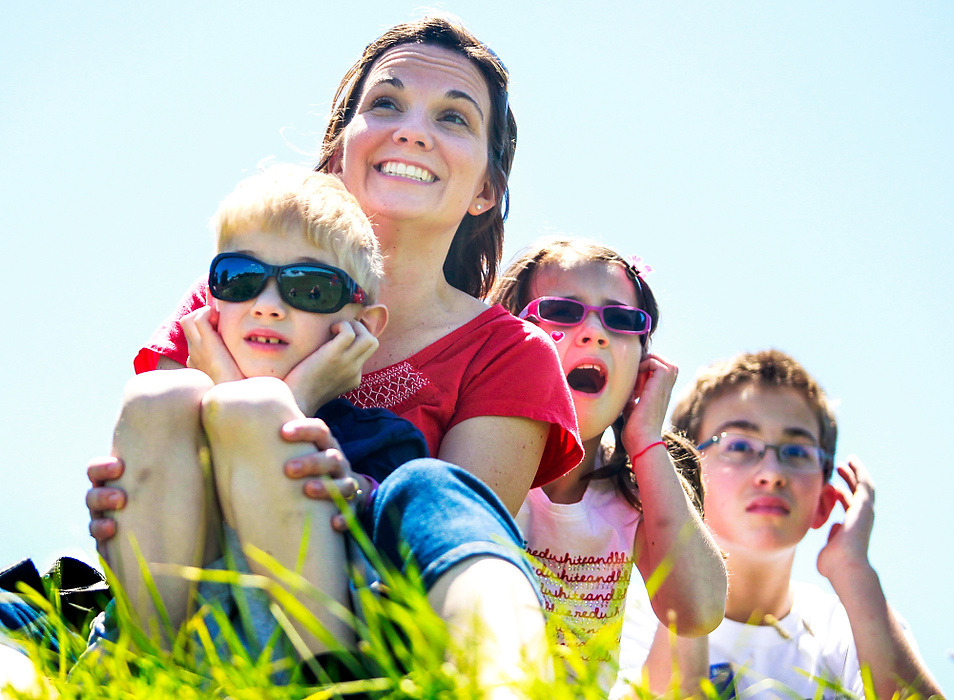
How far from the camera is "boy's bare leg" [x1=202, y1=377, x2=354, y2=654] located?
1990 mm

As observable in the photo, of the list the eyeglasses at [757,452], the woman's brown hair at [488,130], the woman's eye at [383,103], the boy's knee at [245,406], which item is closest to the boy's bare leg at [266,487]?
the boy's knee at [245,406]

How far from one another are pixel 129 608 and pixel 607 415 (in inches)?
101

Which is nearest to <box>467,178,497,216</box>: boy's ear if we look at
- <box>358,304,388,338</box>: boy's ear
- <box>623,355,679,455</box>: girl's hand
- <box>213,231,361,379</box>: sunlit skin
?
<box>623,355,679,455</box>: girl's hand

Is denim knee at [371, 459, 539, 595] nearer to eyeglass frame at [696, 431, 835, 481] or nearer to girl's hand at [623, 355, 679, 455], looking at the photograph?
girl's hand at [623, 355, 679, 455]

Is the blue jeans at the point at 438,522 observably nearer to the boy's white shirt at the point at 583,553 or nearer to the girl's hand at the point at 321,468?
the girl's hand at the point at 321,468

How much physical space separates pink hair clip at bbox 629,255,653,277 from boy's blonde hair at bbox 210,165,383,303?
1941mm

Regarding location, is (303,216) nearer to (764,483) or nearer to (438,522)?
(438,522)

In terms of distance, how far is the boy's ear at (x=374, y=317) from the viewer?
292 centimetres

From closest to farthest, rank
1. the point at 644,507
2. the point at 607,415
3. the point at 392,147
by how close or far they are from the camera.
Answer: the point at 392,147 → the point at 644,507 → the point at 607,415

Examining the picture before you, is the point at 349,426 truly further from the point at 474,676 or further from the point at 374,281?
the point at 474,676

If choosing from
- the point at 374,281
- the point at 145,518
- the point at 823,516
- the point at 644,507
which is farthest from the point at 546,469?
the point at 823,516

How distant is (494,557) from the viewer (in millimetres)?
1749

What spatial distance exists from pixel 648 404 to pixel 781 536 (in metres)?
1.42

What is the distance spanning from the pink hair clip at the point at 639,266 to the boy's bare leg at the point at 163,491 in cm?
278
